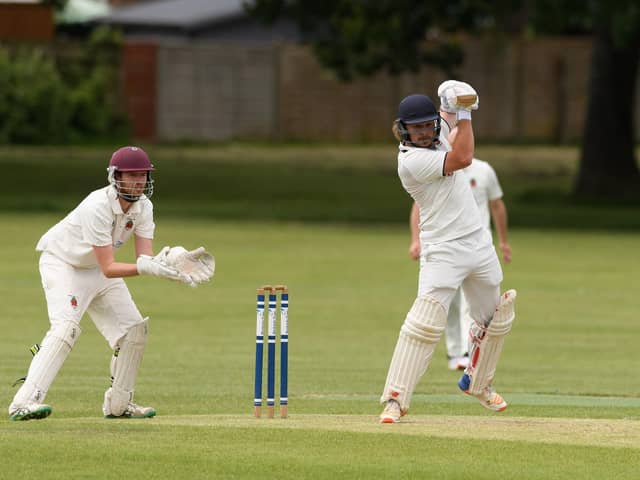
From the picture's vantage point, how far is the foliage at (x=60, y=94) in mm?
42688

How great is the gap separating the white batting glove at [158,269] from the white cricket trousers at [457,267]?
161 centimetres

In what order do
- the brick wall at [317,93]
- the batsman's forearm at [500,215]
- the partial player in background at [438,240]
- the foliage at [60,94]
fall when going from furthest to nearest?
the brick wall at [317,93] < the foliage at [60,94] < the batsman's forearm at [500,215] < the partial player in background at [438,240]

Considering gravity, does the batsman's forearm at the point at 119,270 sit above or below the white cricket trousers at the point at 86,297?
above

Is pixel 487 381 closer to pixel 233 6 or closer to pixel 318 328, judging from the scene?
pixel 318 328

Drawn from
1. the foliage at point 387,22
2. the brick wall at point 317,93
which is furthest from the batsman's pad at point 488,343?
the brick wall at point 317,93

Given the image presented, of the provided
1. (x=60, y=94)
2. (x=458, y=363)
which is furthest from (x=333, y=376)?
(x=60, y=94)

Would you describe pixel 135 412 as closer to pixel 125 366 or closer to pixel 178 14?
pixel 125 366

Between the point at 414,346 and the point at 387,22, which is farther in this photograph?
the point at 387,22

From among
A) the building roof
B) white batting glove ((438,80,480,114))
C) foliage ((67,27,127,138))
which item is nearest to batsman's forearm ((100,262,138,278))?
white batting glove ((438,80,480,114))

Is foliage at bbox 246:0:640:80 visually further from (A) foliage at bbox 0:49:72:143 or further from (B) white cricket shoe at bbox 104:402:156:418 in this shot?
(B) white cricket shoe at bbox 104:402:156:418

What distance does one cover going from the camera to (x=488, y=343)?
35.4ft

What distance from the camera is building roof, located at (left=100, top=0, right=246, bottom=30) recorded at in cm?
5400

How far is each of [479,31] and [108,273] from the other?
90.8ft

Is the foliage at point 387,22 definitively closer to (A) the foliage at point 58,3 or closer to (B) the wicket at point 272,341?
(A) the foliage at point 58,3
